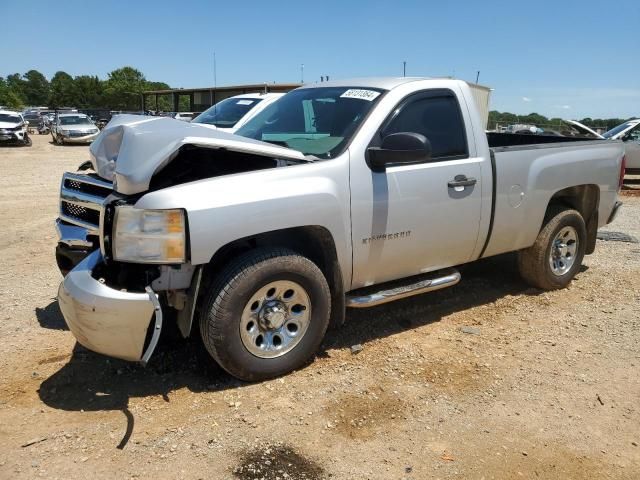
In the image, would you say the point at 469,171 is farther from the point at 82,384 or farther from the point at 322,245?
the point at 82,384

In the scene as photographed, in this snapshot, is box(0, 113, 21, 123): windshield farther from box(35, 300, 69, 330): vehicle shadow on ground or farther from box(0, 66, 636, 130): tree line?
box(0, 66, 636, 130): tree line

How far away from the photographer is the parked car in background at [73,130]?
86.6 feet

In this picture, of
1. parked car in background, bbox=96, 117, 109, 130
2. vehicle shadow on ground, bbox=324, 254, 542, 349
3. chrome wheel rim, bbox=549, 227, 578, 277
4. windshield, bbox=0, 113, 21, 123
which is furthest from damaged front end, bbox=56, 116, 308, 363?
parked car in background, bbox=96, 117, 109, 130

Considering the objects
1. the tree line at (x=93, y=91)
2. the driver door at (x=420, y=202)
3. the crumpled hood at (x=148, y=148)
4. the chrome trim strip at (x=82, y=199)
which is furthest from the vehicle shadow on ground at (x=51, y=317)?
the tree line at (x=93, y=91)

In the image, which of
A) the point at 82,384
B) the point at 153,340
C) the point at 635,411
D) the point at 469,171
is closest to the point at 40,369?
the point at 82,384

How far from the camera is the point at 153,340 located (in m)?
3.02

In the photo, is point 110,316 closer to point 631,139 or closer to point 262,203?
point 262,203

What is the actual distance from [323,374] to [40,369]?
1940 millimetres

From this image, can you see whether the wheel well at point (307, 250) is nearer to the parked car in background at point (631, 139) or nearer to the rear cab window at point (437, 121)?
the rear cab window at point (437, 121)

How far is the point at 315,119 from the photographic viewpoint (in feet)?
13.9

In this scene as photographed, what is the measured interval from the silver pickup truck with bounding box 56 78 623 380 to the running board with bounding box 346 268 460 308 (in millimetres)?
12

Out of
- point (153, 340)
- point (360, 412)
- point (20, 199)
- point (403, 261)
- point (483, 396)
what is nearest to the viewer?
point (153, 340)

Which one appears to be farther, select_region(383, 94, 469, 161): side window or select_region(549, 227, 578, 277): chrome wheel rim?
select_region(549, 227, 578, 277): chrome wheel rim

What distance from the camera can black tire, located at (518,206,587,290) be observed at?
16.9 feet
